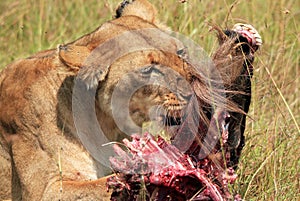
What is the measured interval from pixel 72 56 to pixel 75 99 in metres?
0.29

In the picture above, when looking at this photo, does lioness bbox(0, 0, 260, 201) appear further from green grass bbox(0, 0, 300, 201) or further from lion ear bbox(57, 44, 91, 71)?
green grass bbox(0, 0, 300, 201)

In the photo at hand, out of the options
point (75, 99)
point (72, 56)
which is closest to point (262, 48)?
point (75, 99)

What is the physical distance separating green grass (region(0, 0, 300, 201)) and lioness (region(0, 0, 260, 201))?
0.37m

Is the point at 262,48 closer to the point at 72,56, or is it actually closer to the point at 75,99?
the point at 75,99

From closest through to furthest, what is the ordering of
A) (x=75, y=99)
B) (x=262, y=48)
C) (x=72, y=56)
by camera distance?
(x=72, y=56), (x=75, y=99), (x=262, y=48)

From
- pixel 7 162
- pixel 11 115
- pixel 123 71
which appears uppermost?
pixel 123 71

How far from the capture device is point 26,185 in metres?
4.17

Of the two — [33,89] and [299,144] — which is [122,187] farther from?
[299,144]

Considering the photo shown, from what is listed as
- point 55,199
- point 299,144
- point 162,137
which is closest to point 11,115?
point 55,199

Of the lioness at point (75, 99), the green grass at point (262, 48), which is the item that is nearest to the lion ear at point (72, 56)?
the lioness at point (75, 99)

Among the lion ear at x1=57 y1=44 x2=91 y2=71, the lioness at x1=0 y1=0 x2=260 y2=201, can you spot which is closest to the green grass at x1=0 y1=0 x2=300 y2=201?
the lioness at x1=0 y1=0 x2=260 y2=201

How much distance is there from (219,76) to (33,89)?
3.80 feet

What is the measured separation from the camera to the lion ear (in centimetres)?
397

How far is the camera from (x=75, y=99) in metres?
4.16
